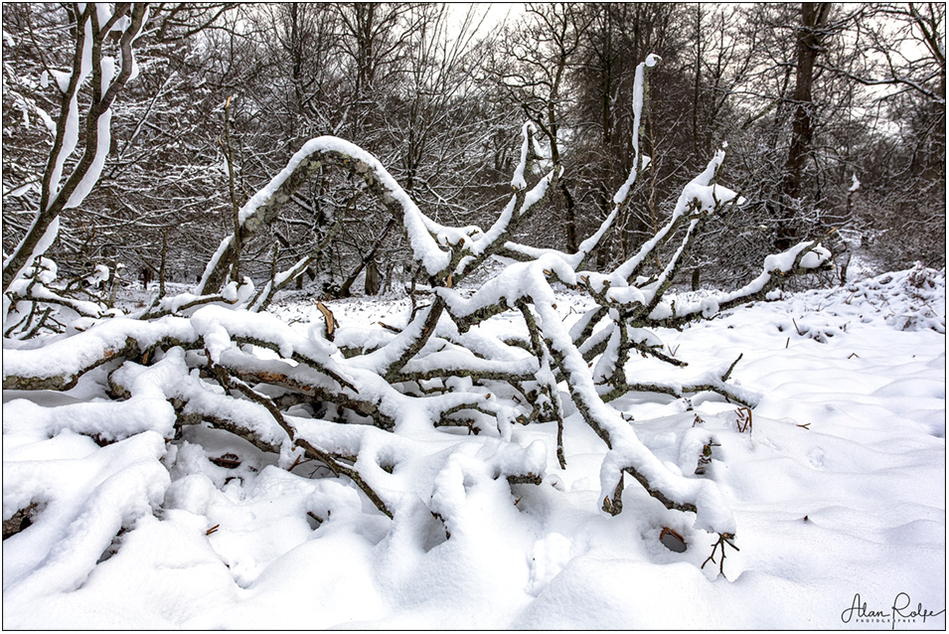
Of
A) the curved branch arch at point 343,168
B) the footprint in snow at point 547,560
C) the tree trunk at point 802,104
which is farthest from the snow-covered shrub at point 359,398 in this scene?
the tree trunk at point 802,104

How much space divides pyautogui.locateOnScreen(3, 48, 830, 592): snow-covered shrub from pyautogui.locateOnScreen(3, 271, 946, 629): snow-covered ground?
2cm

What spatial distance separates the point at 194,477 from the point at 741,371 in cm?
319

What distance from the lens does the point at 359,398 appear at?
1741 mm

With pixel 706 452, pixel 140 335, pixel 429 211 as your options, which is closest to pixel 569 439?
pixel 706 452

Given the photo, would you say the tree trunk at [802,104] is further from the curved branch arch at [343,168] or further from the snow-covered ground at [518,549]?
the curved branch arch at [343,168]

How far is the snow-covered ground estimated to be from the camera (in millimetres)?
871

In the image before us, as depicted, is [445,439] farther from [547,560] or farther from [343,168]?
[343,168]

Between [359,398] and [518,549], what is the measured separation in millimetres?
907

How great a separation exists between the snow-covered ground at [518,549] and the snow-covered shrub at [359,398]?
18 millimetres

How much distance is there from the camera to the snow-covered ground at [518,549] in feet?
2.86

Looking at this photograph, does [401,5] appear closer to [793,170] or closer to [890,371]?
[793,170]

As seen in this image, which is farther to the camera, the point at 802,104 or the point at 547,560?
the point at 802,104

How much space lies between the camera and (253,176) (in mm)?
9836

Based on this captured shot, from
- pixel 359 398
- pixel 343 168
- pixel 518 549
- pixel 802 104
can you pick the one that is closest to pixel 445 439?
pixel 359 398
